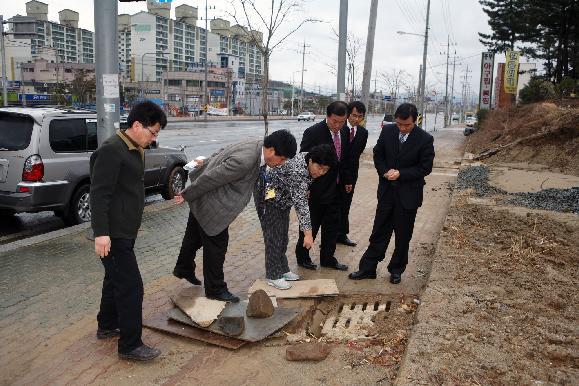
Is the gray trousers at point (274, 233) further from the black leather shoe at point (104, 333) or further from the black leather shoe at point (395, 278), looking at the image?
the black leather shoe at point (104, 333)

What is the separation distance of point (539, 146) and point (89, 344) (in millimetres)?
16614

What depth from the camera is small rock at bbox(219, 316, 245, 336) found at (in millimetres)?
3805

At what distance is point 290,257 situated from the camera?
6035mm

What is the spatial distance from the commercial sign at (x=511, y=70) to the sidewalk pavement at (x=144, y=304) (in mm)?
30421

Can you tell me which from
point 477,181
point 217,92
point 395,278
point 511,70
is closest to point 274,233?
point 395,278

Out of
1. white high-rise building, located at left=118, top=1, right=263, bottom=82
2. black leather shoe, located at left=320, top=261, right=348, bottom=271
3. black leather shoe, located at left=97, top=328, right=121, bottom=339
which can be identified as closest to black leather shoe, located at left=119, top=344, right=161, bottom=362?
black leather shoe, located at left=97, top=328, right=121, bottom=339

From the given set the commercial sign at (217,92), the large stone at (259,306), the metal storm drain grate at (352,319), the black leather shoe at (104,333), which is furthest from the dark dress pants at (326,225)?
the commercial sign at (217,92)

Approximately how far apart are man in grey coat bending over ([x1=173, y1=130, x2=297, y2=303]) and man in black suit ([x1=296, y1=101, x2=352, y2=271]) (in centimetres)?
118

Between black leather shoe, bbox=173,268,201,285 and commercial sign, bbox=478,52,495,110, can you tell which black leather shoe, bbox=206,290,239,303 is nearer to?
black leather shoe, bbox=173,268,201,285

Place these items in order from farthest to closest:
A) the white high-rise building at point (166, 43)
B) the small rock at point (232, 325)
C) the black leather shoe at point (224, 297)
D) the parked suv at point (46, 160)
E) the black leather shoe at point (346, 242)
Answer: the white high-rise building at point (166, 43) → the parked suv at point (46, 160) → the black leather shoe at point (346, 242) → the black leather shoe at point (224, 297) → the small rock at point (232, 325)

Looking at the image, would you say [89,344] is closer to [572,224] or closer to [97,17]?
[97,17]

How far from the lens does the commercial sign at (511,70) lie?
34.4m

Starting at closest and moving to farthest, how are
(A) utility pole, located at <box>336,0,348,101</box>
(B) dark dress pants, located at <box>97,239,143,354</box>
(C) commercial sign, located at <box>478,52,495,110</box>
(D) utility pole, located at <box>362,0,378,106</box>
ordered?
(B) dark dress pants, located at <box>97,239,143,354</box>
(A) utility pole, located at <box>336,0,348,101</box>
(D) utility pole, located at <box>362,0,378,106</box>
(C) commercial sign, located at <box>478,52,495,110</box>

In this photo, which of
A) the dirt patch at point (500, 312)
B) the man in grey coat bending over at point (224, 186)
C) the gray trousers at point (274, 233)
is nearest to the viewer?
the dirt patch at point (500, 312)
